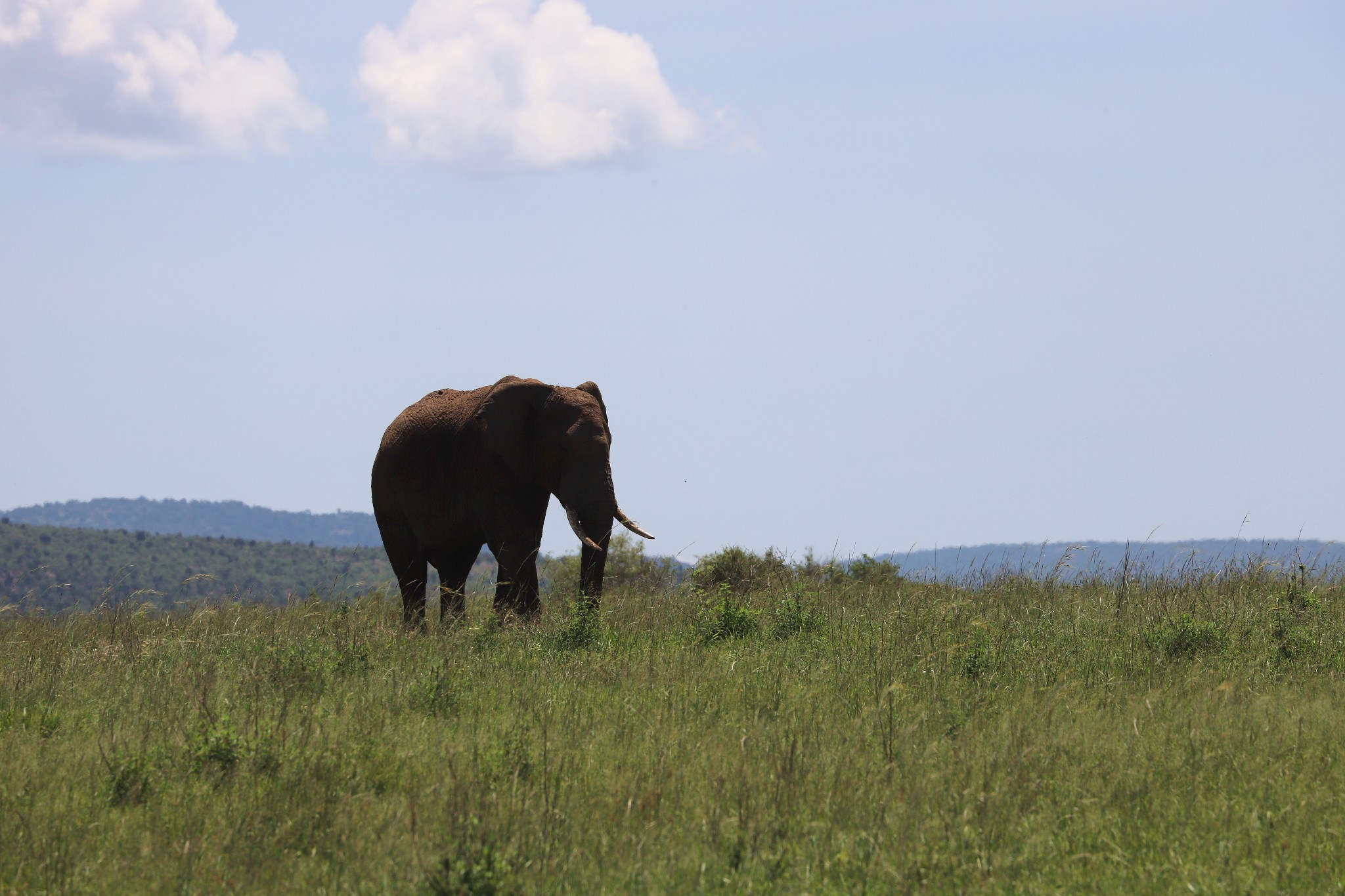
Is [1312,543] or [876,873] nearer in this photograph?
[876,873]

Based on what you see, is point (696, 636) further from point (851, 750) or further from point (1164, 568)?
point (1164, 568)

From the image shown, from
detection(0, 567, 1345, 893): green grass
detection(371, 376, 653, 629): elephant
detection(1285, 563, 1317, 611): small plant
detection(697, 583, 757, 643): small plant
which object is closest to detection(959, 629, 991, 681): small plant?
detection(0, 567, 1345, 893): green grass

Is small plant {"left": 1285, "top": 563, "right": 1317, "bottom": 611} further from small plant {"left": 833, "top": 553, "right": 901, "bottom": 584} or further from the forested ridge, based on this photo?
the forested ridge

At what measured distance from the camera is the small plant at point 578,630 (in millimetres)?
11664

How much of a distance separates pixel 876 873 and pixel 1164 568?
383 inches

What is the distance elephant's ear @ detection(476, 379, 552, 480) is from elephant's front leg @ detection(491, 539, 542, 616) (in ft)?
3.16

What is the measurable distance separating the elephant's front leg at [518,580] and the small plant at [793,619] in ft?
10.3

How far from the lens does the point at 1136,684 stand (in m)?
9.44

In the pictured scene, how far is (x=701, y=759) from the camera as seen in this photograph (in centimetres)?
754

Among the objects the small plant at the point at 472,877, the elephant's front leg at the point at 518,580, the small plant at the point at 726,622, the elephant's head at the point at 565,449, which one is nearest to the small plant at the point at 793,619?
the small plant at the point at 726,622

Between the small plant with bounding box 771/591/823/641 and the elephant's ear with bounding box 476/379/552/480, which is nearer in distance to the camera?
the small plant with bounding box 771/591/823/641

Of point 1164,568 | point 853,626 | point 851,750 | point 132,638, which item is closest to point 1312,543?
point 1164,568

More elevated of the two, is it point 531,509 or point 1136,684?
point 531,509

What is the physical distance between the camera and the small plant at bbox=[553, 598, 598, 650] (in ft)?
38.3
